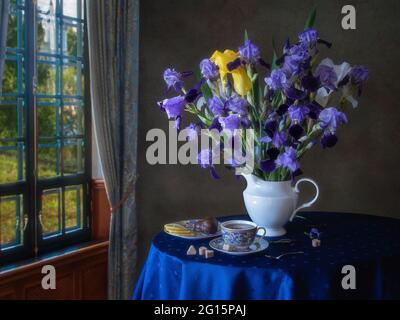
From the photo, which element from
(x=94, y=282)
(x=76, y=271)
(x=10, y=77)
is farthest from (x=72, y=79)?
(x=94, y=282)

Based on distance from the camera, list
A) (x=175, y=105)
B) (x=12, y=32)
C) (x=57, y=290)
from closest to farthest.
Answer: (x=175, y=105), (x=12, y=32), (x=57, y=290)

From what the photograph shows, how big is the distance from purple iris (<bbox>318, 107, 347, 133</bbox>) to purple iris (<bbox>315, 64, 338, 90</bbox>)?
114 mm

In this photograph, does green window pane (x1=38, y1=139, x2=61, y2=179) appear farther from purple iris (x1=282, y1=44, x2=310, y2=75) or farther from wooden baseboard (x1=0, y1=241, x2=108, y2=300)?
purple iris (x1=282, y1=44, x2=310, y2=75)

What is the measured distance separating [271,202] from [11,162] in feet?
5.00

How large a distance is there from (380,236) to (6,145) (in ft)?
6.35

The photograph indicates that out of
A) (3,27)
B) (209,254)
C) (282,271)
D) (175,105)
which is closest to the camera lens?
(282,271)

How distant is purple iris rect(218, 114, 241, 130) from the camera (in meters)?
1.69

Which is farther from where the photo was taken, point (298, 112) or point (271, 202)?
point (271, 202)

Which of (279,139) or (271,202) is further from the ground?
(279,139)

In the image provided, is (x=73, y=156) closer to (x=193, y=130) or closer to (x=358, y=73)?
(x=193, y=130)

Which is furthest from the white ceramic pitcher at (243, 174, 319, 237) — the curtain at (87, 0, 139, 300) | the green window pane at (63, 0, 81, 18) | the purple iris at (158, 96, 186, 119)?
the green window pane at (63, 0, 81, 18)

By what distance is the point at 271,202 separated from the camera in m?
→ 1.83

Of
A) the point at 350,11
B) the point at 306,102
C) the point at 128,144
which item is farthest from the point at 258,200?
the point at 350,11

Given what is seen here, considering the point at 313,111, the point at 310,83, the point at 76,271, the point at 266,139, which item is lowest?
the point at 76,271
